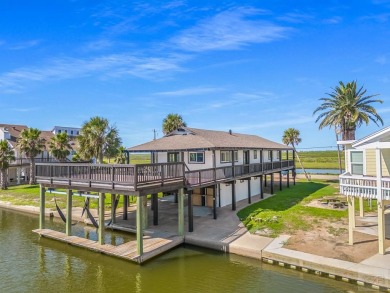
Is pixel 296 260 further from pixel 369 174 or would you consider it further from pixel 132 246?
pixel 132 246

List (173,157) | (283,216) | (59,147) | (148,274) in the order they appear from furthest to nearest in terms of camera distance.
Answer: (59,147) → (173,157) → (283,216) → (148,274)

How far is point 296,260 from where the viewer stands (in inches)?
516

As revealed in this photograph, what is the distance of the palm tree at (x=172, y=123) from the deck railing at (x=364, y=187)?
89.2 feet

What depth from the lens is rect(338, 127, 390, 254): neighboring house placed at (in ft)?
43.0

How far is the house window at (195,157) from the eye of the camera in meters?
23.1

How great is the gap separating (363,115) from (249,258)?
29.5 m

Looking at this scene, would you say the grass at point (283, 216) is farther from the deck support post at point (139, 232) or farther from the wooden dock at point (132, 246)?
the deck support post at point (139, 232)

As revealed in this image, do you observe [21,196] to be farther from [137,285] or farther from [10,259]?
[137,285]

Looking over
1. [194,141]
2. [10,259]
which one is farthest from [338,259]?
[10,259]

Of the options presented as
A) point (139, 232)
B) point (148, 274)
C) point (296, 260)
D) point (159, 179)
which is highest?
point (159, 179)

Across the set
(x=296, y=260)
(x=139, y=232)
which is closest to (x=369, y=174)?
(x=296, y=260)

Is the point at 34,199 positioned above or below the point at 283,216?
below

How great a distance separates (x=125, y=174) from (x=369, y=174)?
543 inches

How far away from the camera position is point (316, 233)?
16.6m
